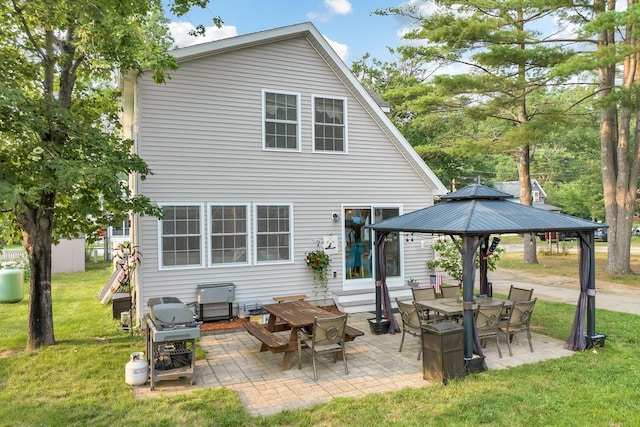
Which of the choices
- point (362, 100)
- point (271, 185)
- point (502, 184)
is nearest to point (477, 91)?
point (362, 100)

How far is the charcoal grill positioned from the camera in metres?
5.94

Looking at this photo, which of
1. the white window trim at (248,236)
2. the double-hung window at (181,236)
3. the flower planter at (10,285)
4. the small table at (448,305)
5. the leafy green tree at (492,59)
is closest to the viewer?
the small table at (448,305)

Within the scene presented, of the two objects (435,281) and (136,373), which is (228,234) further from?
(435,281)

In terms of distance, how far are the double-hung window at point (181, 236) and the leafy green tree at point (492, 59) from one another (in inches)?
498

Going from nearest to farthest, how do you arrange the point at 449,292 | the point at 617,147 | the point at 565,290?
the point at 449,292 < the point at 565,290 < the point at 617,147

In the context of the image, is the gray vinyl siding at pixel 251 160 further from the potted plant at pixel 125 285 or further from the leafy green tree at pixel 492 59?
the leafy green tree at pixel 492 59

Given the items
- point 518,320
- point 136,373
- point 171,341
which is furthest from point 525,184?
point 136,373

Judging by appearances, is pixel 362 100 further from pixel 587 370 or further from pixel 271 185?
pixel 587 370

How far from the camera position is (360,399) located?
5477 millimetres

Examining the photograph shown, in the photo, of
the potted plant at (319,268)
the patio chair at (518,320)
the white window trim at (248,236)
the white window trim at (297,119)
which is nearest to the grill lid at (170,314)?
the white window trim at (248,236)

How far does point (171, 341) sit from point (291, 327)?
1.94 m

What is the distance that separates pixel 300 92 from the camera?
426 inches

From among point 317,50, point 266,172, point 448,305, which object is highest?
point 317,50

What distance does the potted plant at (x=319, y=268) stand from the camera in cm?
1062
